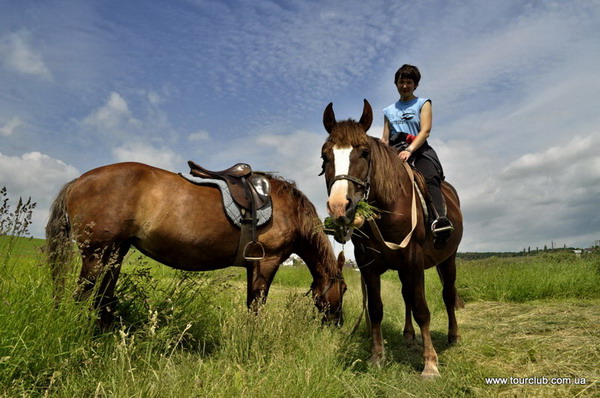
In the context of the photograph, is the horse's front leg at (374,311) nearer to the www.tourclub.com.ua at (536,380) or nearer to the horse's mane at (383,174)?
the horse's mane at (383,174)

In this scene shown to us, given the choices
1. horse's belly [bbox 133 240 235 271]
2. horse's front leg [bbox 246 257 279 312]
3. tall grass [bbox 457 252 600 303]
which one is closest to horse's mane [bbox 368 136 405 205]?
horse's front leg [bbox 246 257 279 312]

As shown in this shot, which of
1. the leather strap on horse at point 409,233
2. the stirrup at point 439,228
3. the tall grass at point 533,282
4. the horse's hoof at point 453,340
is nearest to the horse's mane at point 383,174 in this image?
the leather strap on horse at point 409,233

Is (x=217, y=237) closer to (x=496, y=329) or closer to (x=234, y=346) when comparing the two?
(x=234, y=346)

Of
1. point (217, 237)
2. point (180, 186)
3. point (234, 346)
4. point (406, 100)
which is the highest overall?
point (406, 100)

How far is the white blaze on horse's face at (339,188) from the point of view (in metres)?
2.83

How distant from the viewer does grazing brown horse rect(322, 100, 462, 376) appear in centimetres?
304

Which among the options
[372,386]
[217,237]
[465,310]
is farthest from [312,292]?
[465,310]

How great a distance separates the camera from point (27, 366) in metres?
2.42

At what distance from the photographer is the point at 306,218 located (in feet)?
16.4

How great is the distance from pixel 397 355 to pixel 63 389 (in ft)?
12.1

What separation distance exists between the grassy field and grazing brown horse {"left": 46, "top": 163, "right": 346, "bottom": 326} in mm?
332

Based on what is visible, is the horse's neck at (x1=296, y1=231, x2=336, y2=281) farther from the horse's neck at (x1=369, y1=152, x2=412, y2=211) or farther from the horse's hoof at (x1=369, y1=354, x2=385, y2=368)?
Answer: the horse's neck at (x1=369, y1=152, x2=412, y2=211)

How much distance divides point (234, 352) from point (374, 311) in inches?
70.5

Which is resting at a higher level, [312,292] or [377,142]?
[377,142]
